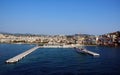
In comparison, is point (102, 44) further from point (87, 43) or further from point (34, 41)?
point (34, 41)

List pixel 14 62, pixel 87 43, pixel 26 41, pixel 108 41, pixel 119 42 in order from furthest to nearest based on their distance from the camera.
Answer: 1. pixel 26 41
2. pixel 87 43
3. pixel 108 41
4. pixel 119 42
5. pixel 14 62

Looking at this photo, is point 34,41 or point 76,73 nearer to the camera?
point 76,73

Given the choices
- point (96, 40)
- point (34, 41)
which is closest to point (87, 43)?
point (96, 40)

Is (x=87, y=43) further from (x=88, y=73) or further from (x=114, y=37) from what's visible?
(x=88, y=73)

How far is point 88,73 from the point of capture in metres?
26.1

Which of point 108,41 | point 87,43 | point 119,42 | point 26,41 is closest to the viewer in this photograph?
point 119,42

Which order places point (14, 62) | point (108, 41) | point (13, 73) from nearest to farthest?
Answer: point (13, 73), point (14, 62), point (108, 41)

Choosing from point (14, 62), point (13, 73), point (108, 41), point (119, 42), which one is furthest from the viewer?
point (108, 41)

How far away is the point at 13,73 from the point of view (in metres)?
25.3

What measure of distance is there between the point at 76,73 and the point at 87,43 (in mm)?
85655

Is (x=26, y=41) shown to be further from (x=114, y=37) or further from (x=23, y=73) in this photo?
(x=23, y=73)

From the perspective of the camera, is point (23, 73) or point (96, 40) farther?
point (96, 40)

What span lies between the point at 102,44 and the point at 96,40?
8.04 m

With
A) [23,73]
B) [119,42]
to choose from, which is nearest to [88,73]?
[23,73]
